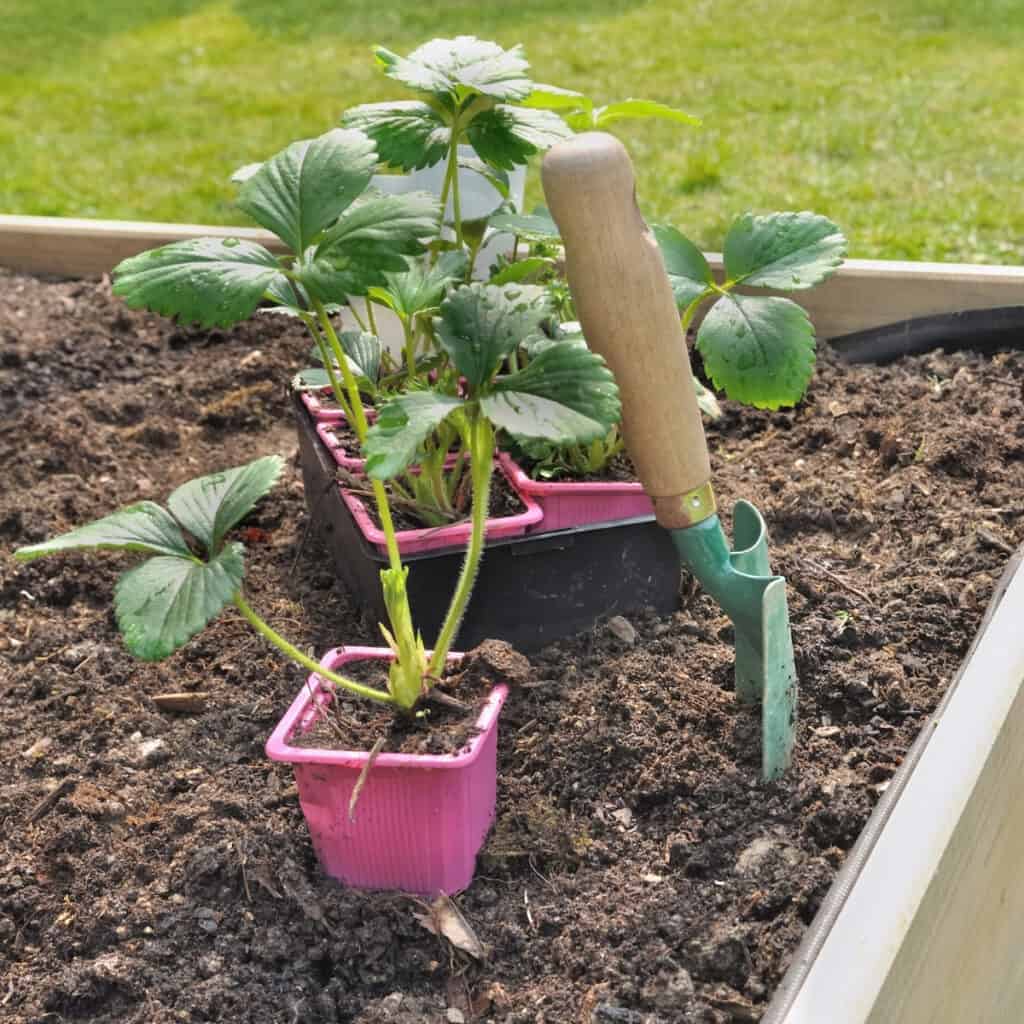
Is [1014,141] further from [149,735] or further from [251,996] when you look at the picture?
[251,996]

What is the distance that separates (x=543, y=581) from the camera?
3.91 ft

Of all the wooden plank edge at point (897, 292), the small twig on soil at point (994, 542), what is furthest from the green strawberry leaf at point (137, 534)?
the wooden plank edge at point (897, 292)

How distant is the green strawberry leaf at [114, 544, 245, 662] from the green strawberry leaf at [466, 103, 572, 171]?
0.44 m

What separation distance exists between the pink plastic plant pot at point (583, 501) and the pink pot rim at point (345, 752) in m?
0.20

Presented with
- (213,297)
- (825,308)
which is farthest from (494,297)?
(825,308)

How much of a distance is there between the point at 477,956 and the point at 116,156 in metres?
2.79

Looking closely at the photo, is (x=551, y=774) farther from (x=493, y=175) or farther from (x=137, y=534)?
(x=493, y=175)

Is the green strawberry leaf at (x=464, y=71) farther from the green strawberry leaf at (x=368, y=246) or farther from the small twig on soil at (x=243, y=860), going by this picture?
the small twig on soil at (x=243, y=860)

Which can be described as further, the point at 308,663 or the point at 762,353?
the point at 762,353

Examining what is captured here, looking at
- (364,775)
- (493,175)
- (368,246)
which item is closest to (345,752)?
(364,775)

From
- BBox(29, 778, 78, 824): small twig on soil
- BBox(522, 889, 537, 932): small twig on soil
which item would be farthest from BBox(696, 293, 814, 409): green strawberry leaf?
BBox(29, 778, 78, 824): small twig on soil

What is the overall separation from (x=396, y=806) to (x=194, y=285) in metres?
0.40

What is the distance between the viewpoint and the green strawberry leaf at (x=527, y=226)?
113 cm

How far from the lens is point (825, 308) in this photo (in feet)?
5.66
